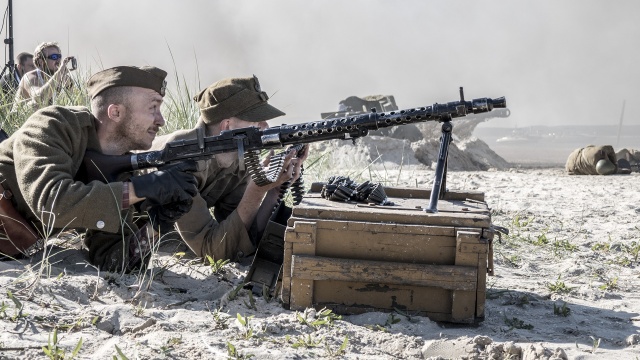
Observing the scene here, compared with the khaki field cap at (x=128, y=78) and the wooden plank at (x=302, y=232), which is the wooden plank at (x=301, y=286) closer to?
the wooden plank at (x=302, y=232)

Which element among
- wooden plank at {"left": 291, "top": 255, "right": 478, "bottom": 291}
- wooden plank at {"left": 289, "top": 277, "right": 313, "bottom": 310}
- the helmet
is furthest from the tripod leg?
the helmet

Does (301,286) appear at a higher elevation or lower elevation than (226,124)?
lower

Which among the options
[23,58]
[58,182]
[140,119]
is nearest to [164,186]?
[58,182]

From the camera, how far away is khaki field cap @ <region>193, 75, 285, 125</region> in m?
4.91

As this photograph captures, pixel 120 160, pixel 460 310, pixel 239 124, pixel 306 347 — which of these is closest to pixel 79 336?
pixel 306 347

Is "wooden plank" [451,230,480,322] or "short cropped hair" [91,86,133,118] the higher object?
"short cropped hair" [91,86,133,118]

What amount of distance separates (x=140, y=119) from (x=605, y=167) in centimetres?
972

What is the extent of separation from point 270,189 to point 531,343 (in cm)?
186

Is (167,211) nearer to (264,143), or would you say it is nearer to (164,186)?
(164,186)

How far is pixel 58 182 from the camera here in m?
3.88

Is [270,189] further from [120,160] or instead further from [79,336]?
[79,336]

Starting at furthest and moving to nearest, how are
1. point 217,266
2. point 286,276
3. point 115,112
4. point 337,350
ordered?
point 217,266
point 115,112
point 286,276
point 337,350

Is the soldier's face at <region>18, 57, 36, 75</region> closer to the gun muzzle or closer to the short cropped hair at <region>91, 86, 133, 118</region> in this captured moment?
the short cropped hair at <region>91, 86, 133, 118</region>

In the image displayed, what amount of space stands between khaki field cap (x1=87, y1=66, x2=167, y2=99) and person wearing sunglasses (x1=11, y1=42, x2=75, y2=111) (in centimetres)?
209
